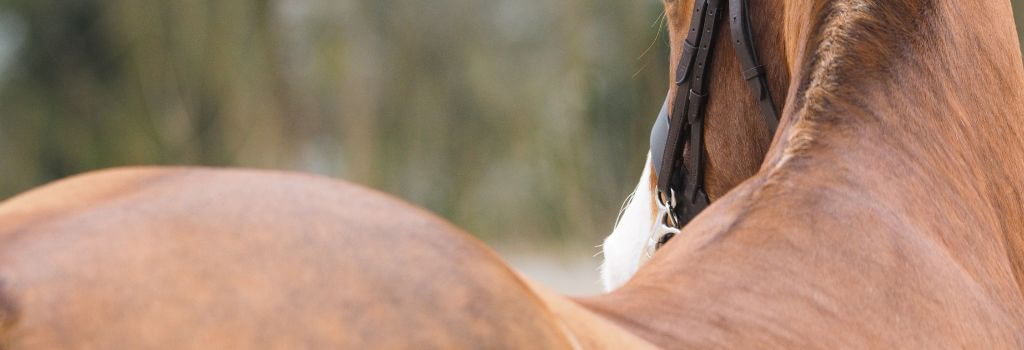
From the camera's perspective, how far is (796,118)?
3.73 ft

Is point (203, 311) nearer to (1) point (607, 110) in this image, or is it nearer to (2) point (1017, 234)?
(2) point (1017, 234)

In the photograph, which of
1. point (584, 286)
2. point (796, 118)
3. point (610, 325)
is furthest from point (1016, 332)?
point (584, 286)

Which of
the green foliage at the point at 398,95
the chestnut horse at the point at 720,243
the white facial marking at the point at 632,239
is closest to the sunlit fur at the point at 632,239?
the white facial marking at the point at 632,239

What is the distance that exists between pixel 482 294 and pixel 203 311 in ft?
0.46

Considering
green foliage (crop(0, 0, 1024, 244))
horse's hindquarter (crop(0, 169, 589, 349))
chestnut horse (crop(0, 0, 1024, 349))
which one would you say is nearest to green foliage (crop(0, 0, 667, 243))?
green foliage (crop(0, 0, 1024, 244))

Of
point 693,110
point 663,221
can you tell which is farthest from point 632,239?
point 693,110

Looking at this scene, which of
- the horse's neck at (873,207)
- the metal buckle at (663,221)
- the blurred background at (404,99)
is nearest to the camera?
the horse's neck at (873,207)

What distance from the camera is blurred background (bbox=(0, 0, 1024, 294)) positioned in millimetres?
6734

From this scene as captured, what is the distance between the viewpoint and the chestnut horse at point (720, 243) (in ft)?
1.70

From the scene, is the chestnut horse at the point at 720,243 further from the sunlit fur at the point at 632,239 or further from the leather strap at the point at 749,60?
the sunlit fur at the point at 632,239

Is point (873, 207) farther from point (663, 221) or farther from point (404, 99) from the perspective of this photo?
point (404, 99)

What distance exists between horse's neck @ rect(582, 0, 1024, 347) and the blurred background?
5776 millimetres

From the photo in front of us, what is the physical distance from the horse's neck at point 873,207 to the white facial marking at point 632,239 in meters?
0.43

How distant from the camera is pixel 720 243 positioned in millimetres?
962
